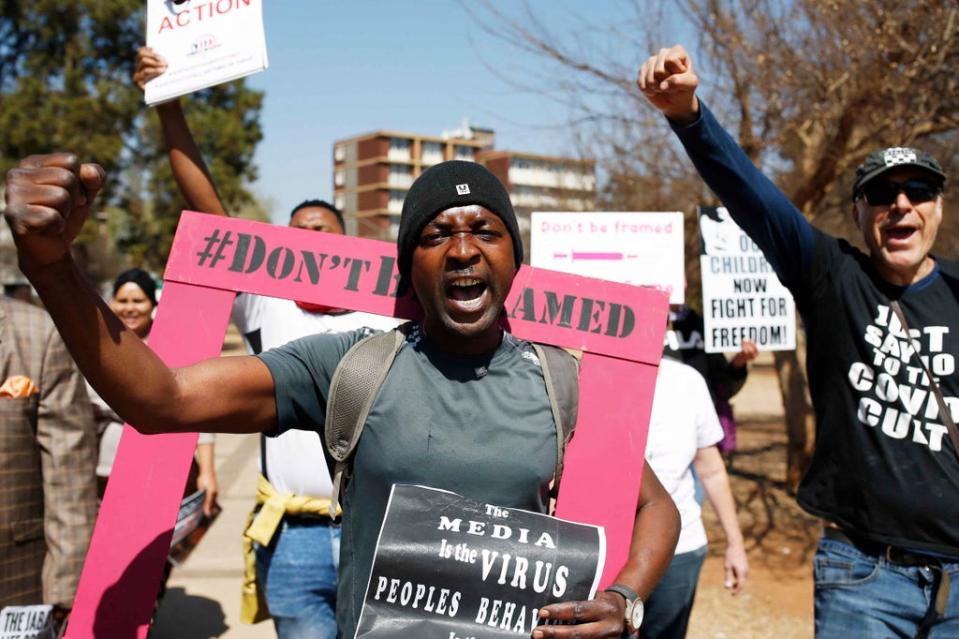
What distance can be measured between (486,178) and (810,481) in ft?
5.44

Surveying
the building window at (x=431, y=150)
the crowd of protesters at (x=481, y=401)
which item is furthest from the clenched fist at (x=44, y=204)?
the building window at (x=431, y=150)

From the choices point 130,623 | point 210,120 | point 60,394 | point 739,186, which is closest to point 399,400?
point 130,623

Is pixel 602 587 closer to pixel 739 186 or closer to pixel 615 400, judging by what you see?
pixel 615 400

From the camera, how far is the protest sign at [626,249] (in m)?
4.21

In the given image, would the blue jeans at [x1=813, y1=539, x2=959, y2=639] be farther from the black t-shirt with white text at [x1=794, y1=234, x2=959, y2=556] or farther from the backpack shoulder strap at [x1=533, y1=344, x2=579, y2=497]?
the backpack shoulder strap at [x1=533, y1=344, x2=579, y2=497]

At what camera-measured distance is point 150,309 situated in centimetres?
467

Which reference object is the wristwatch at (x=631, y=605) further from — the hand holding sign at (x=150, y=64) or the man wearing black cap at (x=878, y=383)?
the hand holding sign at (x=150, y=64)

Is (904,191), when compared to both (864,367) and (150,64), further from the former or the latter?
(150,64)

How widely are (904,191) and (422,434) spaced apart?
1866mm

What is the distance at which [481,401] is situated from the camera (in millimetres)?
1994

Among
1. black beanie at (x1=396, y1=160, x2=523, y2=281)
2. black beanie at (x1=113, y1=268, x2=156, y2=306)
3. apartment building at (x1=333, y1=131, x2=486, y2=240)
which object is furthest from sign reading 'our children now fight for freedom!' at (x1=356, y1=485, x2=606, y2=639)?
apartment building at (x1=333, y1=131, x2=486, y2=240)

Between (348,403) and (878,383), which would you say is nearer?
(348,403)

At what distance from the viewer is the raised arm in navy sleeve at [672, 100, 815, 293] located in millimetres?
2561

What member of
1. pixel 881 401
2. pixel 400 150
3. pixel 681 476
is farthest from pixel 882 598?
pixel 400 150
